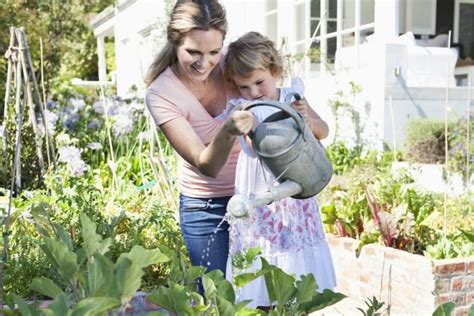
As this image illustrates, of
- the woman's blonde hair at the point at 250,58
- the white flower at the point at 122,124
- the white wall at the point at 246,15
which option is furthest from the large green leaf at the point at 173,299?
the white wall at the point at 246,15

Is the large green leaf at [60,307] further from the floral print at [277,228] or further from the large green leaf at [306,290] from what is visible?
the floral print at [277,228]

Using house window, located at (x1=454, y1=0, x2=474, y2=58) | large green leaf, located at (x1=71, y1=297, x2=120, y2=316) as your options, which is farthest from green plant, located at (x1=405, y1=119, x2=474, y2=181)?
large green leaf, located at (x1=71, y1=297, x2=120, y2=316)

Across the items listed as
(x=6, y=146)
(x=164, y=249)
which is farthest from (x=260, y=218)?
(x=6, y=146)

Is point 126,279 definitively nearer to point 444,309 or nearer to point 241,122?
point 444,309

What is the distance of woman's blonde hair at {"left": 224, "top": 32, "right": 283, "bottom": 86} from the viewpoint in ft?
5.88

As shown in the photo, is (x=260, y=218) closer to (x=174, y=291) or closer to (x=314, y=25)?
(x=174, y=291)

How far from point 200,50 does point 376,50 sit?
17.3ft

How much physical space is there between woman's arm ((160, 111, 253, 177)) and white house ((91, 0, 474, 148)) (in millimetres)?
3624

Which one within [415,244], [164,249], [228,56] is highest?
[228,56]

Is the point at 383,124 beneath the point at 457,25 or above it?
beneath

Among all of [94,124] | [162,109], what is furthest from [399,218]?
[94,124]

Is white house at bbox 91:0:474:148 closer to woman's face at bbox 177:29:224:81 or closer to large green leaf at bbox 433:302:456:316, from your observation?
woman's face at bbox 177:29:224:81

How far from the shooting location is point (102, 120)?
248 inches

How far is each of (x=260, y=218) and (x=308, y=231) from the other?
166 millimetres
